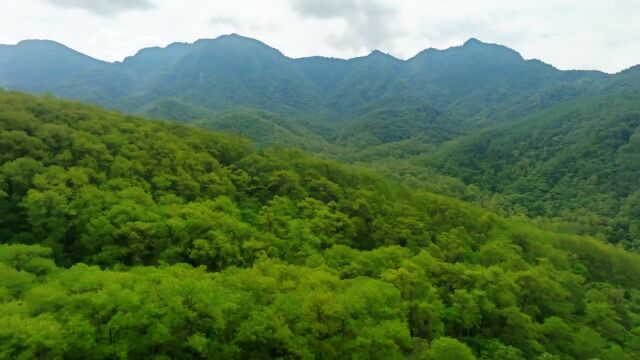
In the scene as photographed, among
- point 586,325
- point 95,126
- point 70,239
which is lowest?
point 586,325

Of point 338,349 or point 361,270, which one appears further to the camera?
point 361,270

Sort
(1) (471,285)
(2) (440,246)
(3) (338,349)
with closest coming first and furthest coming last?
(3) (338,349) < (1) (471,285) < (2) (440,246)

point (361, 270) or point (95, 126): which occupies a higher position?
point (95, 126)

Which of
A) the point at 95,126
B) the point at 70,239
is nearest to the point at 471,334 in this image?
the point at 70,239

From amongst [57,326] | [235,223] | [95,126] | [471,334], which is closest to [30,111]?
[95,126]

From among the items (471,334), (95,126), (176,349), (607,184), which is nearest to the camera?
(176,349)

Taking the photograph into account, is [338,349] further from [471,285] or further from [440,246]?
[440,246]
